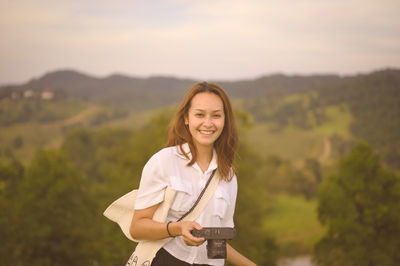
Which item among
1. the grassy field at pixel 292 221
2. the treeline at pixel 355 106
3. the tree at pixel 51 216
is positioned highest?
the treeline at pixel 355 106

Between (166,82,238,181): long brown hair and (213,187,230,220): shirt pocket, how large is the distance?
141 millimetres

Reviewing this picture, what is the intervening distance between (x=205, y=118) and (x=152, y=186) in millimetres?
628

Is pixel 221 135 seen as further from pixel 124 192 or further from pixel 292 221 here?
pixel 292 221

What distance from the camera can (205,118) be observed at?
290 cm

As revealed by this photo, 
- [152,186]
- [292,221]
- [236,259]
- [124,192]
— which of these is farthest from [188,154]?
[292,221]

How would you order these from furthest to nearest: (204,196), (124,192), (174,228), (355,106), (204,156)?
1. (355,106)
2. (124,192)
3. (204,156)
4. (204,196)
5. (174,228)

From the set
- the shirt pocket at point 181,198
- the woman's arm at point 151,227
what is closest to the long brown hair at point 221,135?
the shirt pocket at point 181,198

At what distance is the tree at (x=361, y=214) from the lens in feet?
75.3

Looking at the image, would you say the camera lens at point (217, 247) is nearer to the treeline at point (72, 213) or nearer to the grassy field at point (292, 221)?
the treeline at point (72, 213)

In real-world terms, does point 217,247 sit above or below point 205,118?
below

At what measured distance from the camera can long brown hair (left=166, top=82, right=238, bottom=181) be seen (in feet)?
9.57

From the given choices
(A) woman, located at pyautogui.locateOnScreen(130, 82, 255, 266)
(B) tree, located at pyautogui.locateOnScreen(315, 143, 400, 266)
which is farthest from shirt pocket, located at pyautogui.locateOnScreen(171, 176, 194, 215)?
(B) tree, located at pyautogui.locateOnScreen(315, 143, 400, 266)

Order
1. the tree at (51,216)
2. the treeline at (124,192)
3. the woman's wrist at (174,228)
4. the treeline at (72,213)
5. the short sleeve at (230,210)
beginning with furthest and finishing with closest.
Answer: the tree at (51,216) → the treeline at (72,213) → the treeline at (124,192) → the short sleeve at (230,210) → the woman's wrist at (174,228)

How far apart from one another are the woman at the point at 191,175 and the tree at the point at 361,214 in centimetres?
2204
